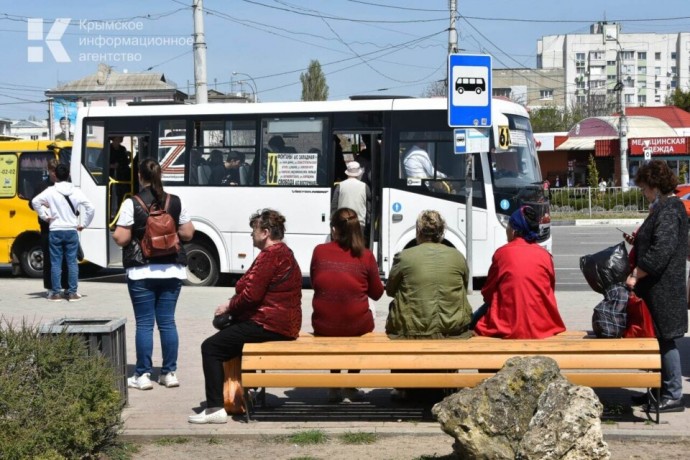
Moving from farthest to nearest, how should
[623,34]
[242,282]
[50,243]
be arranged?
[623,34] < [50,243] < [242,282]

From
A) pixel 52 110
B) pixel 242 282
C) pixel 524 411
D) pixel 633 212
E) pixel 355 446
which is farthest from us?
pixel 52 110

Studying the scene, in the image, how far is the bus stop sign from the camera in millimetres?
12531

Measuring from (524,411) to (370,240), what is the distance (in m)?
9.97

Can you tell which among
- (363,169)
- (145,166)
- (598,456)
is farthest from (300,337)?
(363,169)

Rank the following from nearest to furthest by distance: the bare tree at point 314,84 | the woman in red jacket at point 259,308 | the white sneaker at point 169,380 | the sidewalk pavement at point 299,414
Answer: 1. the sidewalk pavement at point 299,414
2. the woman in red jacket at point 259,308
3. the white sneaker at point 169,380
4. the bare tree at point 314,84

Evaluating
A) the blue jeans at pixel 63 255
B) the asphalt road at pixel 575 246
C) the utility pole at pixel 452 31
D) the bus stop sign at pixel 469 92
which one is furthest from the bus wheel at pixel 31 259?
the utility pole at pixel 452 31

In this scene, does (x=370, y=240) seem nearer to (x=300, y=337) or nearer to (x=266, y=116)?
(x=266, y=116)

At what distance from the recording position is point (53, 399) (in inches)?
225

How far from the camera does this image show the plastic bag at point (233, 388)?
301 inches

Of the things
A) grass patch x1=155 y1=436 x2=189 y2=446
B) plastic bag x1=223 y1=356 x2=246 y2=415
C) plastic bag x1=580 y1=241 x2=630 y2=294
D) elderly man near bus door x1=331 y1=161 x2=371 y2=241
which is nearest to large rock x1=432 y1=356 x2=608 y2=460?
plastic bag x1=580 y1=241 x2=630 y2=294

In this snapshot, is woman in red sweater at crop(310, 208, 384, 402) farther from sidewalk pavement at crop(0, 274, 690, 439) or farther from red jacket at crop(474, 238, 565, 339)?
red jacket at crop(474, 238, 565, 339)

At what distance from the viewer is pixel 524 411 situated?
594 cm

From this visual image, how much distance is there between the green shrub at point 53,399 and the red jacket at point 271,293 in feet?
4.77

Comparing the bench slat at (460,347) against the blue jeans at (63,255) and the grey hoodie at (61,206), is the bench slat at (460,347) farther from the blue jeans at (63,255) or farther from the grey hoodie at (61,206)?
the blue jeans at (63,255)
